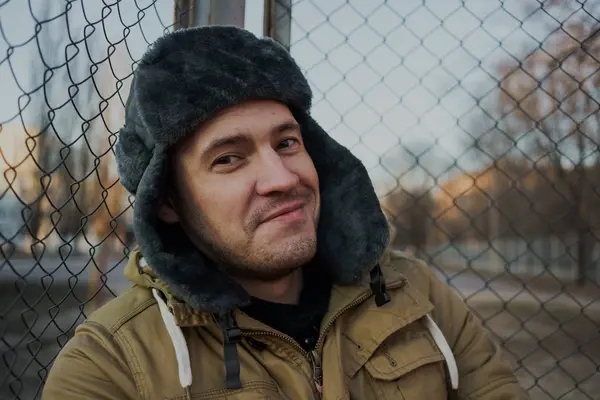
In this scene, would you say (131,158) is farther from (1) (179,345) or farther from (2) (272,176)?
(1) (179,345)

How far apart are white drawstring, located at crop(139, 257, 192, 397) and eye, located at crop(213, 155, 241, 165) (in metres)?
0.36

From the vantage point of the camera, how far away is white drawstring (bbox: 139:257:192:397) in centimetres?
113

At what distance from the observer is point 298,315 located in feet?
4.57

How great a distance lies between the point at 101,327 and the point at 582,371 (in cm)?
446

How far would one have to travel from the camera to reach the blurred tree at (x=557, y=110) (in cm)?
256

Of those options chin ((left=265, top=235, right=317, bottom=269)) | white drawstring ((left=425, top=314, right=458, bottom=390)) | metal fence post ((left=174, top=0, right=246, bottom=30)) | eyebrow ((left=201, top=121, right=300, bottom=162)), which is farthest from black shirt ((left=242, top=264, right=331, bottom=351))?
metal fence post ((left=174, top=0, right=246, bottom=30))

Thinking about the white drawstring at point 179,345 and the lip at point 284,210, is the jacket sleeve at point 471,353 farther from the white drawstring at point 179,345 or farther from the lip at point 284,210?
the white drawstring at point 179,345

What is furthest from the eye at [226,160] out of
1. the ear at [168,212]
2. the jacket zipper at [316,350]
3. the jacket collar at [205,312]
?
the jacket zipper at [316,350]

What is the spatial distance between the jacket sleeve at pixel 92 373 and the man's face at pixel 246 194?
35 centimetres

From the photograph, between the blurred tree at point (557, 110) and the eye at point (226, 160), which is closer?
the eye at point (226, 160)

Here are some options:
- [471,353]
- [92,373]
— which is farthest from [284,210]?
[471,353]

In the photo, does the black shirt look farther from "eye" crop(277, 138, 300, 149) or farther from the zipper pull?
"eye" crop(277, 138, 300, 149)

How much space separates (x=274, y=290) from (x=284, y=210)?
0.85 ft

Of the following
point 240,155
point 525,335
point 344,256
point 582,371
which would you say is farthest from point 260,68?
point 525,335
